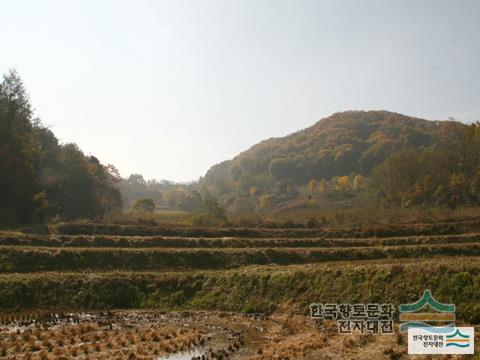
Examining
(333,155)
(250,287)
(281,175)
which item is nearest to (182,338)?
(250,287)

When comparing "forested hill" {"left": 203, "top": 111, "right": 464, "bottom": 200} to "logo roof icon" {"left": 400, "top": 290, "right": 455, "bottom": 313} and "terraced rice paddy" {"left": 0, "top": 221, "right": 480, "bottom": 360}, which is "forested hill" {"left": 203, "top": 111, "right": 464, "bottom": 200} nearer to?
"terraced rice paddy" {"left": 0, "top": 221, "right": 480, "bottom": 360}

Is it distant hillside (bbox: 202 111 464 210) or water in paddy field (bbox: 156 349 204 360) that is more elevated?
distant hillside (bbox: 202 111 464 210)

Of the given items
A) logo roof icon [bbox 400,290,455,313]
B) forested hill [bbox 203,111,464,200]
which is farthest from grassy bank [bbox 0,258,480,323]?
forested hill [bbox 203,111,464,200]

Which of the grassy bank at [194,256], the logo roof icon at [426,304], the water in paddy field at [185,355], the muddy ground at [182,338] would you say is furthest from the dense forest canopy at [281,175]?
the logo roof icon at [426,304]

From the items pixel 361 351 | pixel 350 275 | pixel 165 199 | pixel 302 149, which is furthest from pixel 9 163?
pixel 302 149

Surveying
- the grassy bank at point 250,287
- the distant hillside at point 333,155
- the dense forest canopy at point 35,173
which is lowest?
the grassy bank at point 250,287

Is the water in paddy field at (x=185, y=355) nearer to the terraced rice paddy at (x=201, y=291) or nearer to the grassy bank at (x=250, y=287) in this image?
A: the terraced rice paddy at (x=201, y=291)

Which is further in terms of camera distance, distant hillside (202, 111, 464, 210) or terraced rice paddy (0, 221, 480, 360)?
distant hillside (202, 111, 464, 210)

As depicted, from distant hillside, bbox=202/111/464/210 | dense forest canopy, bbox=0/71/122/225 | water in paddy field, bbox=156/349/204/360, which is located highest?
distant hillside, bbox=202/111/464/210

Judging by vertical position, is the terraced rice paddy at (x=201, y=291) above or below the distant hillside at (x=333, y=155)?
below

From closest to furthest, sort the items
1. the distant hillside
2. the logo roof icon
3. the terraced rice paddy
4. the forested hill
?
the terraced rice paddy
the logo roof icon
the distant hillside
the forested hill

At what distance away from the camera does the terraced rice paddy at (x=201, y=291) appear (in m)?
19.6

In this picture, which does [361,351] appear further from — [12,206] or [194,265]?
[12,206]

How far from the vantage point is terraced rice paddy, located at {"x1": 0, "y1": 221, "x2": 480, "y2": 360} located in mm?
19578
